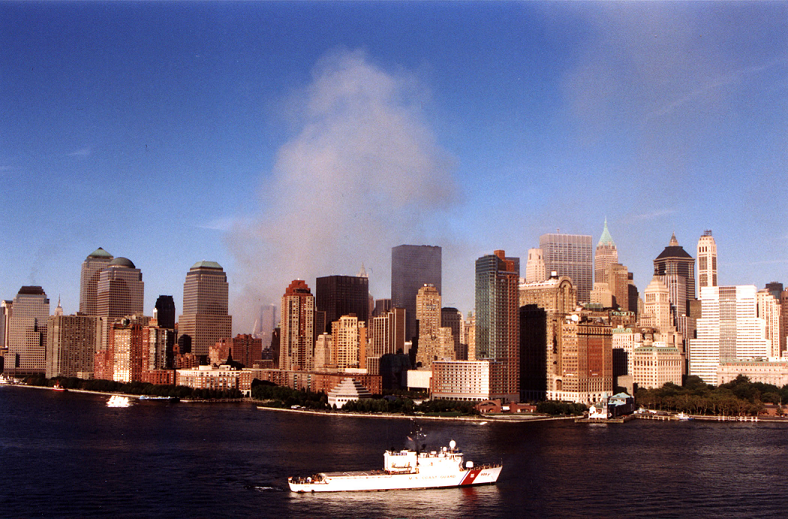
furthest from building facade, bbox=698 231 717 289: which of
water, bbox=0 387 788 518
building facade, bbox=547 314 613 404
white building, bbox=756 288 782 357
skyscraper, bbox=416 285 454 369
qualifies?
water, bbox=0 387 788 518

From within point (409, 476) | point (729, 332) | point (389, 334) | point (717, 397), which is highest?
point (729, 332)

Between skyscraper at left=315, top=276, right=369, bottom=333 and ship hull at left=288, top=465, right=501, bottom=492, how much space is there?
14171 centimetres

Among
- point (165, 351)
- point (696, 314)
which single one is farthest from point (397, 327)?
point (696, 314)

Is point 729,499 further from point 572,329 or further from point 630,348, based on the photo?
point 630,348

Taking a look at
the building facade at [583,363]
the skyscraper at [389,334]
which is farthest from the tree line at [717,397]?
the skyscraper at [389,334]

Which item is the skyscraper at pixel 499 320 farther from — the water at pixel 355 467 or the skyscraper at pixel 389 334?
the skyscraper at pixel 389 334

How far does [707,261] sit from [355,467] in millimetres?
159764

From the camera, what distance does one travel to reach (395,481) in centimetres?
4662

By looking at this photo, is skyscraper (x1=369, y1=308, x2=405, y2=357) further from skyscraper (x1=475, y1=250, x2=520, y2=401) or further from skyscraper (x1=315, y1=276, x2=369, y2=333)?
skyscraper (x1=475, y1=250, x2=520, y2=401)

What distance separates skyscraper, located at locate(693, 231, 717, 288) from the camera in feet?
631

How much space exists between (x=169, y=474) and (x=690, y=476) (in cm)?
3103

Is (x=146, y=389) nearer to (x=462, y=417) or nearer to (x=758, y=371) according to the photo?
Answer: (x=462, y=417)

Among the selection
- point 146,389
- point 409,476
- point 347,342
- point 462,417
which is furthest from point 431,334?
point 409,476

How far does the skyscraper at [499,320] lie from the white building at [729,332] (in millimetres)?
47828
